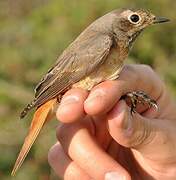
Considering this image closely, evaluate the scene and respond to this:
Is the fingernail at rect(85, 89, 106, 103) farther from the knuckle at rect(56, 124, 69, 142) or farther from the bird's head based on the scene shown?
the bird's head

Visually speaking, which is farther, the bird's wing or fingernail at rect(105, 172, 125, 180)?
the bird's wing

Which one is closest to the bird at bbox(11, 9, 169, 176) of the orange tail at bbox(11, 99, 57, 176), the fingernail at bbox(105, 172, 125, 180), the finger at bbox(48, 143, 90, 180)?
the orange tail at bbox(11, 99, 57, 176)

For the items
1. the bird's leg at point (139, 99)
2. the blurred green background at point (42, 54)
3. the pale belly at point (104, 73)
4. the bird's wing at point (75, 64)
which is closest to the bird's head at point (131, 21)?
the bird's wing at point (75, 64)

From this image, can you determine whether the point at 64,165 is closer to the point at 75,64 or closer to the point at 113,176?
the point at 113,176

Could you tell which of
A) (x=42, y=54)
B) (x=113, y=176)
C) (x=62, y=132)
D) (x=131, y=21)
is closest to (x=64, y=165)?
(x=62, y=132)

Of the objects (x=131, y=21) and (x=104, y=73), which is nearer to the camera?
(x=104, y=73)

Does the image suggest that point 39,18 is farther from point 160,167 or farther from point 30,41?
point 160,167

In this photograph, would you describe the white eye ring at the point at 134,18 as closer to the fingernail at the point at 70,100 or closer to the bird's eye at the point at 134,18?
the bird's eye at the point at 134,18
